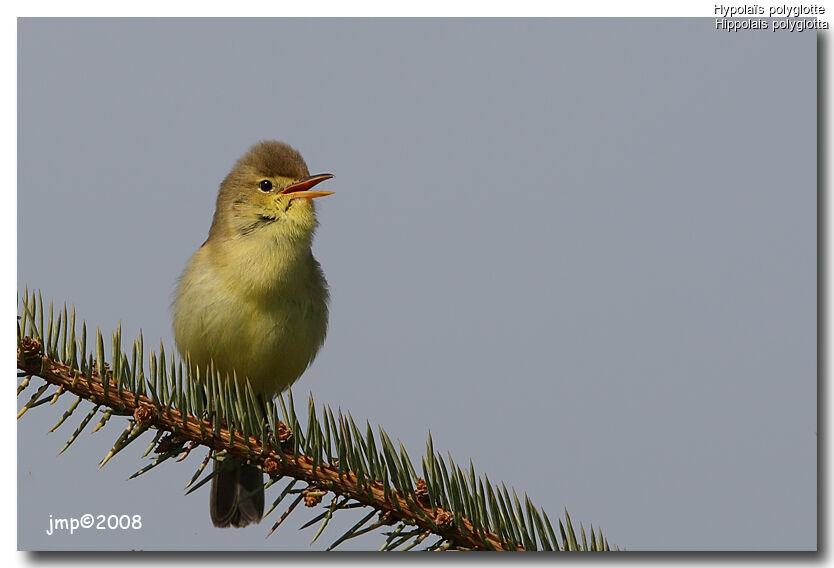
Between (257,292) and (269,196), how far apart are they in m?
0.36

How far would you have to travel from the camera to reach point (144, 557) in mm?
2965

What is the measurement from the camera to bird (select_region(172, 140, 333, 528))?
10.00 ft

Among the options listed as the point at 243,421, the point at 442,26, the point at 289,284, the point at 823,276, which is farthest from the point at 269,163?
the point at 823,276

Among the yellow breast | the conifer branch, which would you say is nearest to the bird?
the yellow breast

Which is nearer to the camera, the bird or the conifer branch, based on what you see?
the conifer branch

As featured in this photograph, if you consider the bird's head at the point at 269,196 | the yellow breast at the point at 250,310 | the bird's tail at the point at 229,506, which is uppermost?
the bird's head at the point at 269,196

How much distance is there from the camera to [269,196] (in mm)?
3201

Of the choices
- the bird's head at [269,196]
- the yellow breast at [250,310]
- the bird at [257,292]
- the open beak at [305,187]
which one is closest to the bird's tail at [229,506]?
the bird at [257,292]

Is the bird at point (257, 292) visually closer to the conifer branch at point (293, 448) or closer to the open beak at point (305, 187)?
the open beak at point (305, 187)

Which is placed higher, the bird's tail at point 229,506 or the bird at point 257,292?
the bird at point 257,292

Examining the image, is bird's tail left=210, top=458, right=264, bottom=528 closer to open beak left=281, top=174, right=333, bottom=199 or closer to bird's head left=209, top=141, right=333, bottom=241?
bird's head left=209, top=141, right=333, bottom=241

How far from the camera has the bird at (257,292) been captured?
305 cm

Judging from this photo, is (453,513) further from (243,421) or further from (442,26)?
(442,26)
